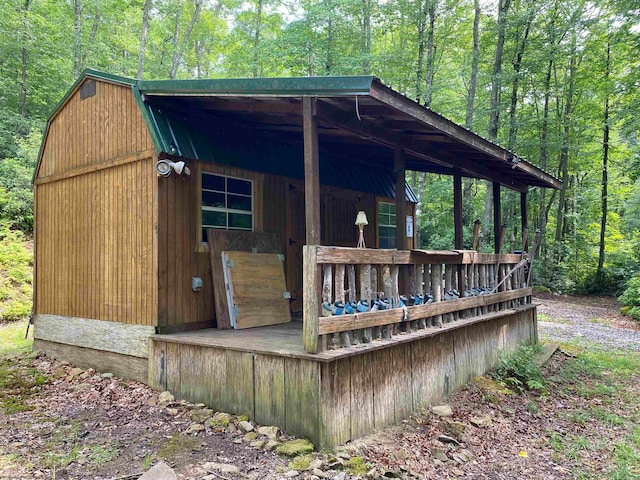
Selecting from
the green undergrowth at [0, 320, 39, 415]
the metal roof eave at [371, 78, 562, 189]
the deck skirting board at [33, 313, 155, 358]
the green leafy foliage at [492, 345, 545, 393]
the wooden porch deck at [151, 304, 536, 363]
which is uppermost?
the metal roof eave at [371, 78, 562, 189]

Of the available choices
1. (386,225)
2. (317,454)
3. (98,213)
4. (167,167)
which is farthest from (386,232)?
(317,454)

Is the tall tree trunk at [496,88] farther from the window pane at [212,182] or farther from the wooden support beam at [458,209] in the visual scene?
the window pane at [212,182]

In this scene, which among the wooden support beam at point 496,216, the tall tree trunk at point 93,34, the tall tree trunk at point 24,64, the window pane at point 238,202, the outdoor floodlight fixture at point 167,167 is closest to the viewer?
the outdoor floodlight fixture at point 167,167

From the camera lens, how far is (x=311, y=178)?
3930 mm

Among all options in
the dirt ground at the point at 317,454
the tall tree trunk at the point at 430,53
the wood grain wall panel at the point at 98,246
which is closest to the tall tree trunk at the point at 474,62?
the tall tree trunk at the point at 430,53

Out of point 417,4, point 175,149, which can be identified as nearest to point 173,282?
point 175,149

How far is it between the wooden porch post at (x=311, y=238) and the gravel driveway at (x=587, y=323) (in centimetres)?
765

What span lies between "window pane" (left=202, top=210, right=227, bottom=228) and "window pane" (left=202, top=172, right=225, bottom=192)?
1.06 feet

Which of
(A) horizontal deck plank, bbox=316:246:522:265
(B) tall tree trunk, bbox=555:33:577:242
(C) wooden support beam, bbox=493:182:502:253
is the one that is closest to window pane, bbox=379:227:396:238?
(C) wooden support beam, bbox=493:182:502:253

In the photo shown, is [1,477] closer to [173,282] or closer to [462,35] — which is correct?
[173,282]

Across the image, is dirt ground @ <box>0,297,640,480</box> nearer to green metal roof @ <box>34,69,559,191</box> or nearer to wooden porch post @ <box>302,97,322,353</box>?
wooden porch post @ <box>302,97,322,353</box>

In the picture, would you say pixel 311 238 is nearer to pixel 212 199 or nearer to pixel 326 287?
pixel 326 287

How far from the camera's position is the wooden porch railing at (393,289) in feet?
12.3

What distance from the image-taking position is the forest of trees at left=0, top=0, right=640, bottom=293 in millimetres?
15203
